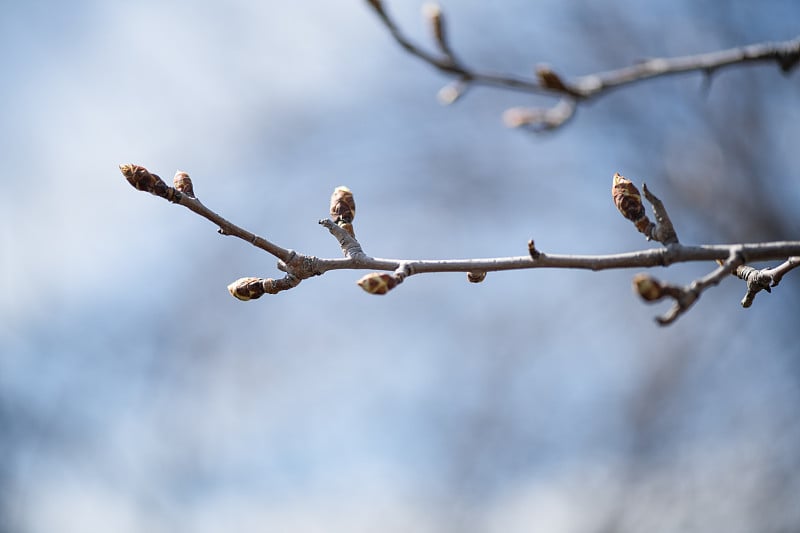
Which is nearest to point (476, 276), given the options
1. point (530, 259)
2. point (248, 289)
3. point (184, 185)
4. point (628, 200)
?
point (530, 259)

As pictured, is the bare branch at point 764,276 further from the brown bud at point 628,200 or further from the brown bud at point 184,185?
the brown bud at point 184,185

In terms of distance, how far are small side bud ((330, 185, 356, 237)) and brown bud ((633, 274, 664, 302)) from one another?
19.9 inches

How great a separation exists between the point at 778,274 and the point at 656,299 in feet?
1.06

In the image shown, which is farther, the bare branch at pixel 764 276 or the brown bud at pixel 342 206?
the brown bud at pixel 342 206

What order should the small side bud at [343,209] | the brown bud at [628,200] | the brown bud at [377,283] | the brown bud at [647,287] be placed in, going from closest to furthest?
the brown bud at [647,287]
the brown bud at [377,283]
the brown bud at [628,200]
the small side bud at [343,209]

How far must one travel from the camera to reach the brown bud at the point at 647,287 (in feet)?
2.51

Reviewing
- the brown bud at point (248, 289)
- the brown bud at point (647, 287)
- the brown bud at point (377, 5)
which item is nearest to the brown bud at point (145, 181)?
the brown bud at point (248, 289)

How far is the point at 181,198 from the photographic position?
37.8 inches

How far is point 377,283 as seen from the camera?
885mm

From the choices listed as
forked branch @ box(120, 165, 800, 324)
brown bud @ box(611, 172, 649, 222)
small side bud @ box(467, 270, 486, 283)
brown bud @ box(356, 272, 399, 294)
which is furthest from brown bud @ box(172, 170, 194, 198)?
brown bud @ box(611, 172, 649, 222)

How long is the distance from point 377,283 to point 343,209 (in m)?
0.29

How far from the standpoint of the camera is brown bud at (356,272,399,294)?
34.8 inches

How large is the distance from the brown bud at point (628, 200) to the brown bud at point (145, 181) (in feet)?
2.21

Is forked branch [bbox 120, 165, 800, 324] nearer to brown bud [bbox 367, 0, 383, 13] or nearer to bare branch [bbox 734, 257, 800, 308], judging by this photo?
bare branch [bbox 734, 257, 800, 308]
